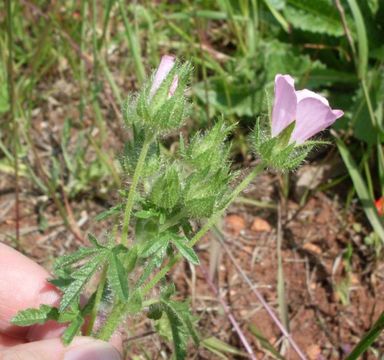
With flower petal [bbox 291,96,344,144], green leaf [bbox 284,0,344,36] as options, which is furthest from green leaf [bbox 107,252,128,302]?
green leaf [bbox 284,0,344,36]

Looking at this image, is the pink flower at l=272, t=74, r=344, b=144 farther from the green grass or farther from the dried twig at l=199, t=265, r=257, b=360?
the green grass

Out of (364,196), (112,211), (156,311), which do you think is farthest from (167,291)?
(364,196)

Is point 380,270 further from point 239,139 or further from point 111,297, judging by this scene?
point 111,297

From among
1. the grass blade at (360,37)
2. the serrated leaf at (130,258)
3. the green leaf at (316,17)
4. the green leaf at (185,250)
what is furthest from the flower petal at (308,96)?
the green leaf at (316,17)

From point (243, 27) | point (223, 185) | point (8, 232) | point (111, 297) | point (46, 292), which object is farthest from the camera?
point (243, 27)

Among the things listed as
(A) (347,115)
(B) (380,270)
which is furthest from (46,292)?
(A) (347,115)
